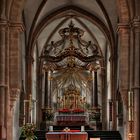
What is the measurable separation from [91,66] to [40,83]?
4.85m

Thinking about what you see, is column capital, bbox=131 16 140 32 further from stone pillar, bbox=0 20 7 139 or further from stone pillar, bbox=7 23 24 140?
stone pillar, bbox=0 20 7 139

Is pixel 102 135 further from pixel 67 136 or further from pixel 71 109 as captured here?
pixel 71 109

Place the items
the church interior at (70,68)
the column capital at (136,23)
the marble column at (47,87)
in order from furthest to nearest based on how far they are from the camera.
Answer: the marble column at (47,87) < the church interior at (70,68) < the column capital at (136,23)

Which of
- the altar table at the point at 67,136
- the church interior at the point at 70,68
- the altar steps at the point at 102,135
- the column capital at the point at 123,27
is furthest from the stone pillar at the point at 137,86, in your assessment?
the altar steps at the point at 102,135

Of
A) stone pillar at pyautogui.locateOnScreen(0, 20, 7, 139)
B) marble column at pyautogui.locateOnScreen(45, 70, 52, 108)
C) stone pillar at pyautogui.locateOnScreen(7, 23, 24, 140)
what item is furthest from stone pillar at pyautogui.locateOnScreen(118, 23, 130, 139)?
marble column at pyautogui.locateOnScreen(45, 70, 52, 108)

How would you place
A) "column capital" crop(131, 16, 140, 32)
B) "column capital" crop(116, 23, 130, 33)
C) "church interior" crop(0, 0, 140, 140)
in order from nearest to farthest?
"column capital" crop(131, 16, 140, 32), "church interior" crop(0, 0, 140, 140), "column capital" crop(116, 23, 130, 33)

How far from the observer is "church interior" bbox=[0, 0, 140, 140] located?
23.0 m

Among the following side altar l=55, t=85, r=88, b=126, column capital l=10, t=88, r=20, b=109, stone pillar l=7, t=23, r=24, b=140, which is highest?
stone pillar l=7, t=23, r=24, b=140

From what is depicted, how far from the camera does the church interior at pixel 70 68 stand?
2295 cm

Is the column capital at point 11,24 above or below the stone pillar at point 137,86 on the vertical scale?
above

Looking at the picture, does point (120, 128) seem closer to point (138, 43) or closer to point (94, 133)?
point (94, 133)

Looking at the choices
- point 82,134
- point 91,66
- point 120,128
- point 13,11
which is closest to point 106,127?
point 91,66

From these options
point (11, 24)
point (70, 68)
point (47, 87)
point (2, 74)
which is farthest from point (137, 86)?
point (47, 87)

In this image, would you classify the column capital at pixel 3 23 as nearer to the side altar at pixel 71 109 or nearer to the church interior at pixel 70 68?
the church interior at pixel 70 68
